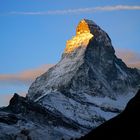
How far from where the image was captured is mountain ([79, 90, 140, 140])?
320 ft

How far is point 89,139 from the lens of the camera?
11775cm

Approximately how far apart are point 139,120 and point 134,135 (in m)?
5.46

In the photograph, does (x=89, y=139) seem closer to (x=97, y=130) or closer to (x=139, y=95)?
(x=97, y=130)

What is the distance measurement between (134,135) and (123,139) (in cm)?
336

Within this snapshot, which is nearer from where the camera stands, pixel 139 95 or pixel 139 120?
pixel 139 120

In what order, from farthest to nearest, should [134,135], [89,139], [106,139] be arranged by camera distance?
1. [89,139]
2. [106,139]
3. [134,135]

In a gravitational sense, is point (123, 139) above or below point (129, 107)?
below

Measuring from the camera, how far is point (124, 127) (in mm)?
103562

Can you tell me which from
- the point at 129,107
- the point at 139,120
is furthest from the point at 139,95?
the point at 139,120

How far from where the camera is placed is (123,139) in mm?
97875

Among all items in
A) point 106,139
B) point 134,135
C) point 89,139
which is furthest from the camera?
point 89,139

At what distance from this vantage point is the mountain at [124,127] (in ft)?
320

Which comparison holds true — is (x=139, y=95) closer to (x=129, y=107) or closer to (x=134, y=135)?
(x=129, y=107)

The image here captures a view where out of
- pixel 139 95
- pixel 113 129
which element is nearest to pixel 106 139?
pixel 113 129
